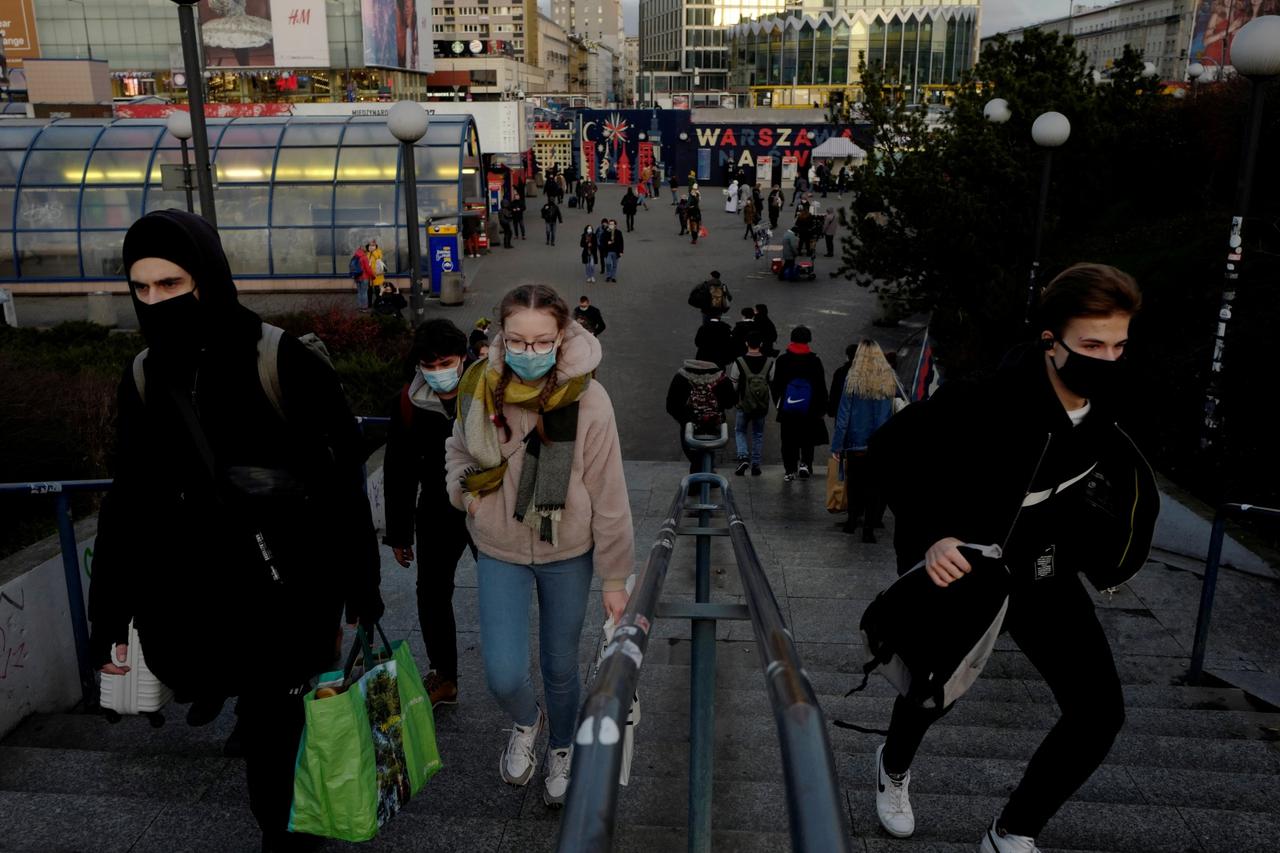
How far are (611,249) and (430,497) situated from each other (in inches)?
806

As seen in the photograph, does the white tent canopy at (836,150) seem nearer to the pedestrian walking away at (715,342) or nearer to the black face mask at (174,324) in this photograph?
the pedestrian walking away at (715,342)

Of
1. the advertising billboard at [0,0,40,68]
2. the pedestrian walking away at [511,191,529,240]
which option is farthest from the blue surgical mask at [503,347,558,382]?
the advertising billboard at [0,0,40,68]

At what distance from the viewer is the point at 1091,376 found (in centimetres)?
272


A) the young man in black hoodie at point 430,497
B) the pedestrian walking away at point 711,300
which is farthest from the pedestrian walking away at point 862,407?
the young man in black hoodie at point 430,497

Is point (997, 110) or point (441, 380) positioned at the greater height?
point (997, 110)

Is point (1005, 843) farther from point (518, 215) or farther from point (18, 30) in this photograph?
point (18, 30)

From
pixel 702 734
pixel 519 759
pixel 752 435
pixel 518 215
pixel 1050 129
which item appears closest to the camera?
pixel 702 734

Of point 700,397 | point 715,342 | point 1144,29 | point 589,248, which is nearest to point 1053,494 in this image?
point 700,397

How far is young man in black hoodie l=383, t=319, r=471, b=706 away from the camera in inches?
159

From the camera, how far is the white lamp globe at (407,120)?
12703mm

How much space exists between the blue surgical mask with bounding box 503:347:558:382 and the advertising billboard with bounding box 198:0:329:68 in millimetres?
66248

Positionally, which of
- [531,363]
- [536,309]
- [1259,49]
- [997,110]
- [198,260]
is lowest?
[531,363]

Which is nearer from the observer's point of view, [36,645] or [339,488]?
[339,488]

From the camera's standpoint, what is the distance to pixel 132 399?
8.97ft
